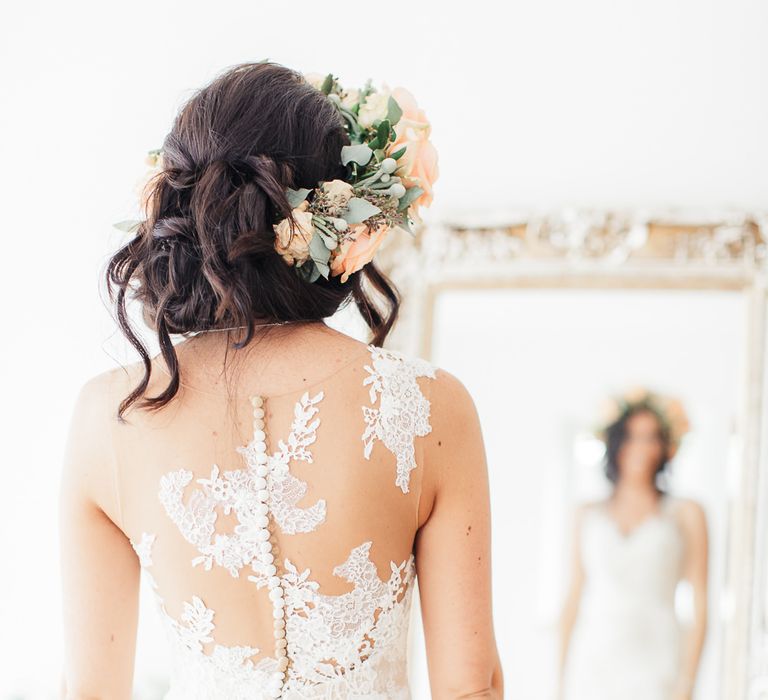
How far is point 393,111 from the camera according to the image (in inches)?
46.0

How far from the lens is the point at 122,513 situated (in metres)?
1.11

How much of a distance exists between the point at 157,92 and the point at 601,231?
1163mm

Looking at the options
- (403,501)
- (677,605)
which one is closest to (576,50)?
(677,605)

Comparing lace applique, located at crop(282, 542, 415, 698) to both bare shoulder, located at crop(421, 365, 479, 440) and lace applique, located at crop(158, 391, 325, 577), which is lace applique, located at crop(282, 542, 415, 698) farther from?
bare shoulder, located at crop(421, 365, 479, 440)

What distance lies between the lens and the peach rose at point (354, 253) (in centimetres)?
109

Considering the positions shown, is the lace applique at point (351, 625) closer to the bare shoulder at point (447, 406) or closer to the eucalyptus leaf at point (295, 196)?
the bare shoulder at point (447, 406)

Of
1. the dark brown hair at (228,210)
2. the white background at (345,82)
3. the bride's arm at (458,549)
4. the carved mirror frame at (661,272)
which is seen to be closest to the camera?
the dark brown hair at (228,210)

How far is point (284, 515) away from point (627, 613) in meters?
1.25

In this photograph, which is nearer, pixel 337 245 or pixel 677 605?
pixel 337 245

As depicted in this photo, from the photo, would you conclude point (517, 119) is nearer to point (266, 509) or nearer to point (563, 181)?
point (563, 181)

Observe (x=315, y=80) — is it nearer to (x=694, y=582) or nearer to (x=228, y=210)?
(x=228, y=210)

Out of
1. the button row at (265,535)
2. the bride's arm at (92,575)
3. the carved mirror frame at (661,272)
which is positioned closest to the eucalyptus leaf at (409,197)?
the button row at (265,535)

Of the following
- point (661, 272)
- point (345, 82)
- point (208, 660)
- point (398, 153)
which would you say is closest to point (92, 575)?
point (208, 660)

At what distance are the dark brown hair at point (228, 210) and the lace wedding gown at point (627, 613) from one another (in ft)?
4.01
